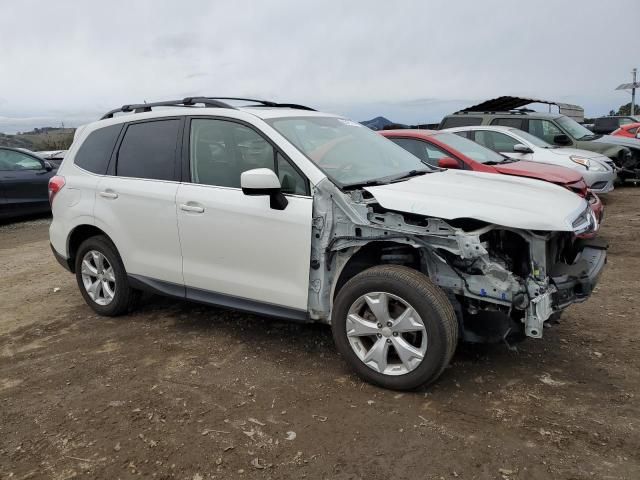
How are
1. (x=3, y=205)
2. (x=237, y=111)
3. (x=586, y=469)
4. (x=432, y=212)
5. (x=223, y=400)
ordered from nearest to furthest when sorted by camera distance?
(x=586, y=469) → (x=432, y=212) → (x=223, y=400) → (x=237, y=111) → (x=3, y=205)

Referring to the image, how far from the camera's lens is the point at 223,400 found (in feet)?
11.1

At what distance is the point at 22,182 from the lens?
1034cm

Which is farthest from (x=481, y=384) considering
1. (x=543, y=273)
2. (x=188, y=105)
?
(x=188, y=105)

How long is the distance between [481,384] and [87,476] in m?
2.31

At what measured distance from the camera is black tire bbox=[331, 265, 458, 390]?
10.2ft

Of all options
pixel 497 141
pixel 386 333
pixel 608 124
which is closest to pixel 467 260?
pixel 386 333

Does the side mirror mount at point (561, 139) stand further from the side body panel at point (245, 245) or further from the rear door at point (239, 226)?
the side body panel at point (245, 245)

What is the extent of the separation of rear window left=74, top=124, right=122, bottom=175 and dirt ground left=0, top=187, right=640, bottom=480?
1.38 m

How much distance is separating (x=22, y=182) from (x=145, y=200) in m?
7.36

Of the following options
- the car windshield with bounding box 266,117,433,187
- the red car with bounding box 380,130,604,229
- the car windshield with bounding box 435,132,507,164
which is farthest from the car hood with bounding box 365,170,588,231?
the car windshield with bounding box 435,132,507,164

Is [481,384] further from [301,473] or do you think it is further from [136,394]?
[136,394]

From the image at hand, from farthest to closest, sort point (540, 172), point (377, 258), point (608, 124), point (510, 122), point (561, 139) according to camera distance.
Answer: point (608, 124), point (510, 122), point (561, 139), point (540, 172), point (377, 258)

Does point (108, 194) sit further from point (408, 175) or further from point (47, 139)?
point (47, 139)

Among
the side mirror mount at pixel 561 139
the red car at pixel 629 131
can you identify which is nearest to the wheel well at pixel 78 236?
the side mirror mount at pixel 561 139
